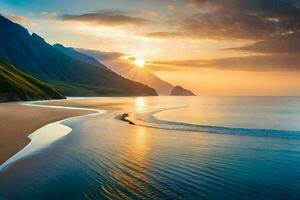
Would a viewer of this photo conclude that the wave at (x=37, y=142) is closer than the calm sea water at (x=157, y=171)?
No

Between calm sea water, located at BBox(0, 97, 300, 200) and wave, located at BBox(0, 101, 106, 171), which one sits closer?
calm sea water, located at BBox(0, 97, 300, 200)

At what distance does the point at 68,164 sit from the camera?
92.0 feet

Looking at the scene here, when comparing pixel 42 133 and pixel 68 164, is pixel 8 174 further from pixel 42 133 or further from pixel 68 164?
pixel 42 133

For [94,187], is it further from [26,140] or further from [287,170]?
[26,140]

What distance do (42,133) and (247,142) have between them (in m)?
26.2

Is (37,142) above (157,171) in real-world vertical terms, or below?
below

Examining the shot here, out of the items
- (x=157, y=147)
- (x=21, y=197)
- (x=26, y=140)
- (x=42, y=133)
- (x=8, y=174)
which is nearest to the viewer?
(x=21, y=197)

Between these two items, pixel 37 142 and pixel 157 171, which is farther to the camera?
pixel 37 142

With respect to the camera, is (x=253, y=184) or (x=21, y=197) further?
(x=253, y=184)

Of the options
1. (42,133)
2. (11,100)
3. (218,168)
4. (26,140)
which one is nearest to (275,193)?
(218,168)

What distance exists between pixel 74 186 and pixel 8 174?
5.51 metres

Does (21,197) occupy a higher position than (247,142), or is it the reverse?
(247,142)

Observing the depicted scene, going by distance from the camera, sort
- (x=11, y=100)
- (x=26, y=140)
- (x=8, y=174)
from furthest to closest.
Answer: (x=11, y=100) → (x=26, y=140) → (x=8, y=174)

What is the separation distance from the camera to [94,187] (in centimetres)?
2112
